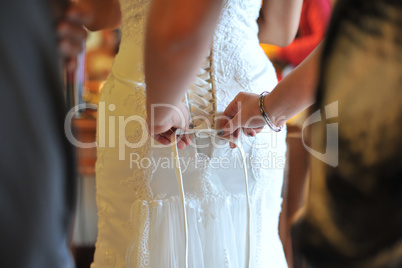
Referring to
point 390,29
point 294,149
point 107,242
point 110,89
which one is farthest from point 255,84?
point 294,149

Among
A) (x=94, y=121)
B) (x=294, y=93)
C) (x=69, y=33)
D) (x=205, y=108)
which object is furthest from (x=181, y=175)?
(x=94, y=121)

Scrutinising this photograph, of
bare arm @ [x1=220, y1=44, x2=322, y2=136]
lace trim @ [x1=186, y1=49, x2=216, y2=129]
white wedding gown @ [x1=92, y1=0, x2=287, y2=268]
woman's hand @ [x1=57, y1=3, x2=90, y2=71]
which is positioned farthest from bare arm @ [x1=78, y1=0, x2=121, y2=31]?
woman's hand @ [x1=57, y1=3, x2=90, y2=71]

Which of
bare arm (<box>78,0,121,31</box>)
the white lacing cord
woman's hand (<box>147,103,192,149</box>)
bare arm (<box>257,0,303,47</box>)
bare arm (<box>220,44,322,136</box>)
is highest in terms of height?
bare arm (<box>78,0,121,31</box>)

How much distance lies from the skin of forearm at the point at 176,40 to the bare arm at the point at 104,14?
1.72ft

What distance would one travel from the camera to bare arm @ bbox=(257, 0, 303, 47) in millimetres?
1020

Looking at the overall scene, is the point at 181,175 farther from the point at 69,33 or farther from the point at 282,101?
the point at 69,33

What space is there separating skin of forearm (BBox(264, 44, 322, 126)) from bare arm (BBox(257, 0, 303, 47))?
0.34 metres

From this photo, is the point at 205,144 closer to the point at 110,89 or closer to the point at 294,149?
the point at 110,89

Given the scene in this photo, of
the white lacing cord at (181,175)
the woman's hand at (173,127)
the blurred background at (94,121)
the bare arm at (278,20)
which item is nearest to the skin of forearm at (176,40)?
the woman's hand at (173,127)

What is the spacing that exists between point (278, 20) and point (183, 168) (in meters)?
0.44

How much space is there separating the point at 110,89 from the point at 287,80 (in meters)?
0.36

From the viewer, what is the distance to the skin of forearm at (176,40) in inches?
21.3

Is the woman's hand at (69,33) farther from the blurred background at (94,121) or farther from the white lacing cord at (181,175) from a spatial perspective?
the blurred background at (94,121)

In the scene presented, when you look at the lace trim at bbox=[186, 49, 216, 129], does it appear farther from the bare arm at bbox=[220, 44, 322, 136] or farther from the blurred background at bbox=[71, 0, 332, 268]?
the blurred background at bbox=[71, 0, 332, 268]
